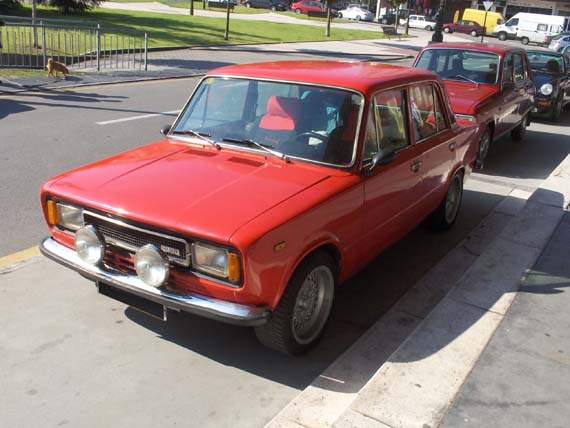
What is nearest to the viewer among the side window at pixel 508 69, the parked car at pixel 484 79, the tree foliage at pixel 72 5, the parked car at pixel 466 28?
the parked car at pixel 484 79

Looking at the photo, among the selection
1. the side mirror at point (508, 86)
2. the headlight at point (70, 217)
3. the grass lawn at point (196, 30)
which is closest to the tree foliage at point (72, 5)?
the grass lawn at point (196, 30)

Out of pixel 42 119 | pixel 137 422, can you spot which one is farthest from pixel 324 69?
pixel 42 119

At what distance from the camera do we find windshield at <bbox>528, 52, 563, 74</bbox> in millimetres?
14273

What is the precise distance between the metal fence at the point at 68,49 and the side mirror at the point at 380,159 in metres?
13.4

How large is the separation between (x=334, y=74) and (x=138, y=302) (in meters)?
2.27

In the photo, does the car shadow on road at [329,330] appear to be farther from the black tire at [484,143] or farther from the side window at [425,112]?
the black tire at [484,143]

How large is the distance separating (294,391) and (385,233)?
163 cm

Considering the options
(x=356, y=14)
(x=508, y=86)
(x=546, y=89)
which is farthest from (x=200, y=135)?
(x=356, y=14)

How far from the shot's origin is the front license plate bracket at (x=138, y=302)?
3.72m

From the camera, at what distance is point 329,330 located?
4.52 meters

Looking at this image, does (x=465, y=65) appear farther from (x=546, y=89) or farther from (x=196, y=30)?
(x=196, y=30)

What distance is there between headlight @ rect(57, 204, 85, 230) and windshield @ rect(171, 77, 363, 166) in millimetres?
1167

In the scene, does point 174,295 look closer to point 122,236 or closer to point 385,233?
point 122,236

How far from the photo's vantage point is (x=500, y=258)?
5.51 metres
